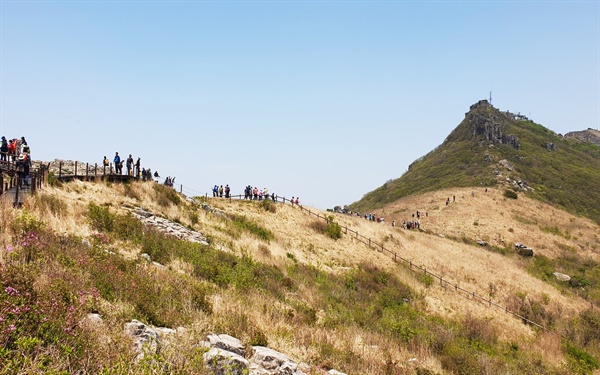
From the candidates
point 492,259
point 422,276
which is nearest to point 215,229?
point 422,276

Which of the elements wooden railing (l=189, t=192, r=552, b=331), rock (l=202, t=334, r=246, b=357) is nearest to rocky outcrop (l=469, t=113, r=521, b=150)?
wooden railing (l=189, t=192, r=552, b=331)

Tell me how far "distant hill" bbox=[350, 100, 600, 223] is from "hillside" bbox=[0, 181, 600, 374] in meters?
36.4

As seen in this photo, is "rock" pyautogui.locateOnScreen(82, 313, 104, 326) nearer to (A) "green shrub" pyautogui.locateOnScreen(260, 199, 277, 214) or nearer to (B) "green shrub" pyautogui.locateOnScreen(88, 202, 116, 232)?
(B) "green shrub" pyautogui.locateOnScreen(88, 202, 116, 232)

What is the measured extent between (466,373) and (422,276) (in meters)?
18.5

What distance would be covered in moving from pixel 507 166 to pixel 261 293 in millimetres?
82459

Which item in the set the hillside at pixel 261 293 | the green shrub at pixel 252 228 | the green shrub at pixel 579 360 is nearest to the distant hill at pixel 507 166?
the hillside at pixel 261 293

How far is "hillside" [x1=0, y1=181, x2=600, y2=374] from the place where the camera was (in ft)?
20.5

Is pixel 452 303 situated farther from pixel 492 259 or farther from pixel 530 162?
pixel 530 162

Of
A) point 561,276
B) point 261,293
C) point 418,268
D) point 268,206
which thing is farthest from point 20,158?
point 561,276

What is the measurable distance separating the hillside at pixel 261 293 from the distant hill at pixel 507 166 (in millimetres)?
36450

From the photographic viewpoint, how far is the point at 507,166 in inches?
3204

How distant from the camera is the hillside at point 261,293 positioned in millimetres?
6234

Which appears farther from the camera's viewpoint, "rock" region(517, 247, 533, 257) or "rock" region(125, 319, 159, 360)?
"rock" region(517, 247, 533, 257)

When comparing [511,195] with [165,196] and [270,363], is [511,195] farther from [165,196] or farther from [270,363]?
[270,363]
